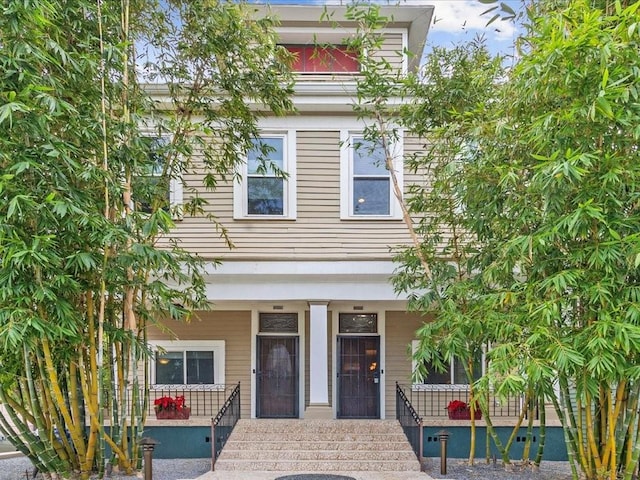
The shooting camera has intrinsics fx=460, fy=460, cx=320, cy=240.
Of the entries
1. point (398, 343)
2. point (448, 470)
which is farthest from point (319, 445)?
point (398, 343)

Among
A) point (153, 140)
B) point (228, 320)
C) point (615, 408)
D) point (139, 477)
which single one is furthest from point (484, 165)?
point (228, 320)

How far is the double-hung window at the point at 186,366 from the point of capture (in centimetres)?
847

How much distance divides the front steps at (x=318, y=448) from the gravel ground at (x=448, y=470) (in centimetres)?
32

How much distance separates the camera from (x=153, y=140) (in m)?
5.25

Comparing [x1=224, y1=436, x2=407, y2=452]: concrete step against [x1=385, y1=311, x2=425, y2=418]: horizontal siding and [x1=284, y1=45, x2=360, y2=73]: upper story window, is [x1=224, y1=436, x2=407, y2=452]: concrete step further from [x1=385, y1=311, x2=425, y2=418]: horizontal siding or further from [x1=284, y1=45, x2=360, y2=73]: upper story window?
[x1=284, y1=45, x2=360, y2=73]: upper story window

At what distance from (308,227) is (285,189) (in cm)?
77

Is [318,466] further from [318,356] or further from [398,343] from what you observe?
[398,343]

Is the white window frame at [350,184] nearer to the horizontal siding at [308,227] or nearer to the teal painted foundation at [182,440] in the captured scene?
the horizontal siding at [308,227]

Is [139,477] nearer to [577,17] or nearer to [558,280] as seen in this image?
[558,280]

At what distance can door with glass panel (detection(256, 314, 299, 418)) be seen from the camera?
8.32 m

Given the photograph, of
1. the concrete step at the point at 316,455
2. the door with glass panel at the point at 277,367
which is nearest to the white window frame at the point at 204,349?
the door with glass panel at the point at 277,367

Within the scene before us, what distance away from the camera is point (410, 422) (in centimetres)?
694

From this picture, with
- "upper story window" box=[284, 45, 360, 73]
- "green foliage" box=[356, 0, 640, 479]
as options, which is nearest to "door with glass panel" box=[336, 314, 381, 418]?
"green foliage" box=[356, 0, 640, 479]

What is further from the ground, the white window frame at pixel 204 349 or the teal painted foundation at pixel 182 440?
the white window frame at pixel 204 349
